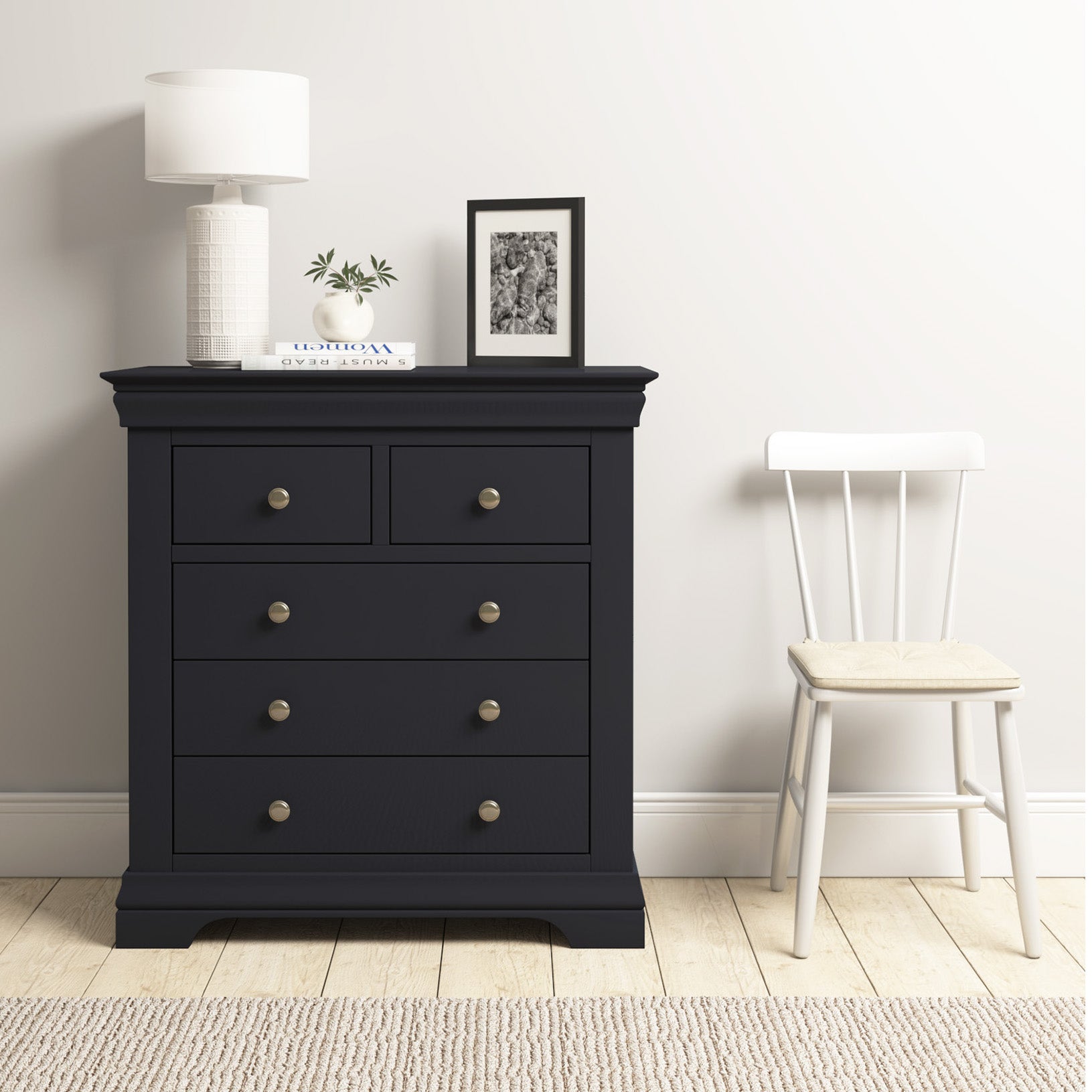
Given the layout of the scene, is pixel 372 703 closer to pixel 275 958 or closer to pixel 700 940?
pixel 275 958

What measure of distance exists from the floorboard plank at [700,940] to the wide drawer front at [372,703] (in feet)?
1.48

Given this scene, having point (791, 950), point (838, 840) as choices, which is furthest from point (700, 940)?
point (838, 840)

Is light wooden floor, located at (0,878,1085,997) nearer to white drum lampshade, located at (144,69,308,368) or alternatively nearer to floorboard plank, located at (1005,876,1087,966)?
floorboard plank, located at (1005,876,1087,966)

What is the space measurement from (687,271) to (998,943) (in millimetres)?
1412

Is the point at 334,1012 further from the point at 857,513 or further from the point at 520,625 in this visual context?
the point at 857,513

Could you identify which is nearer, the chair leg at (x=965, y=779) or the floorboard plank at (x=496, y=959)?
the floorboard plank at (x=496, y=959)

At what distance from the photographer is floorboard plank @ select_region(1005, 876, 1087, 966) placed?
2.24 m

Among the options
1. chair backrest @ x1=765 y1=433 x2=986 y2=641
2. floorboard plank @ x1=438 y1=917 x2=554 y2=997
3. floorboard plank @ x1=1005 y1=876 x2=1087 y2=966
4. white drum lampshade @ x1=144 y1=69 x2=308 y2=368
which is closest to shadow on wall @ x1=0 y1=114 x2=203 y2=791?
white drum lampshade @ x1=144 y1=69 x2=308 y2=368

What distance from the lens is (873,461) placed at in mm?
2439

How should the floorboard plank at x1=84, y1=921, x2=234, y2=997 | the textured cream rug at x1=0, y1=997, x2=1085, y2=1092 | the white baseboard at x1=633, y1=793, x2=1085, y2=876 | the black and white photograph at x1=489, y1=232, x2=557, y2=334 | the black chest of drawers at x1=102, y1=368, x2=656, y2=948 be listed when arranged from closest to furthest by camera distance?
the textured cream rug at x1=0, y1=997, x2=1085, y2=1092, the floorboard plank at x1=84, y1=921, x2=234, y2=997, the black chest of drawers at x1=102, y1=368, x2=656, y2=948, the black and white photograph at x1=489, y1=232, x2=557, y2=334, the white baseboard at x1=633, y1=793, x2=1085, y2=876

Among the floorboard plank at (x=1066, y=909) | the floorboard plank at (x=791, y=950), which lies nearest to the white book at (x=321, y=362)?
the floorboard plank at (x=791, y=950)

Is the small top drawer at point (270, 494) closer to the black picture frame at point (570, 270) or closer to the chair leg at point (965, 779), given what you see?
the black picture frame at point (570, 270)

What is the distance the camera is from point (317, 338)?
8.25ft

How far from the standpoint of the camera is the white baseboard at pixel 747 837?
8.40 ft
